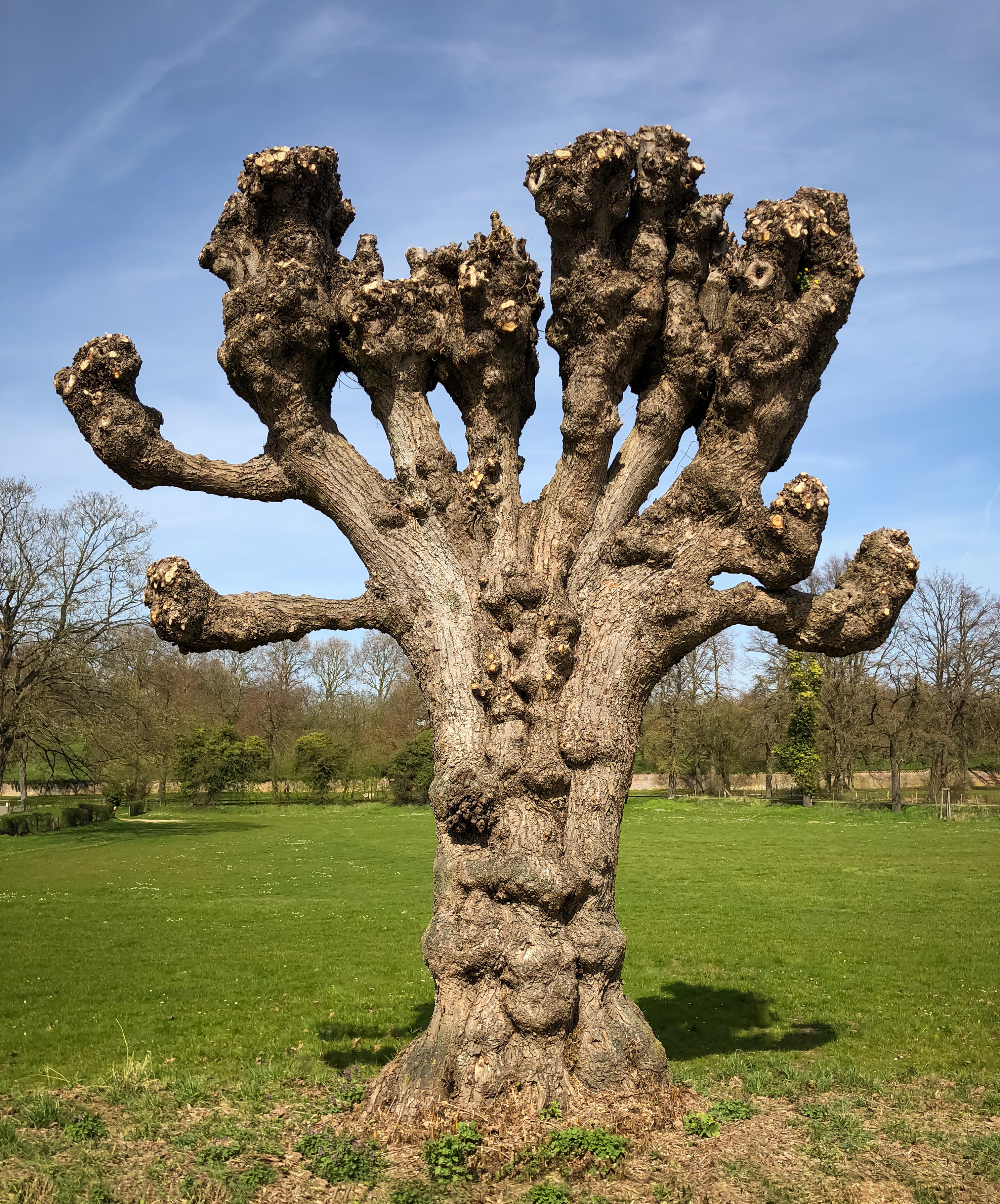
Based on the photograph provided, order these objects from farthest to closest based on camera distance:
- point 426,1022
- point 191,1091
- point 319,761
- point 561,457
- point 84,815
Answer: point 319,761 < point 84,815 < point 426,1022 < point 561,457 < point 191,1091

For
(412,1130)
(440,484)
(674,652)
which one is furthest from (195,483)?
(412,1130)

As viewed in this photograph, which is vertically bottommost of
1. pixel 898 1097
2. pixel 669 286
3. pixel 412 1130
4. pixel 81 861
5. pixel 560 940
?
pixel 81 861

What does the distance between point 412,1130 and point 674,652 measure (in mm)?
3609

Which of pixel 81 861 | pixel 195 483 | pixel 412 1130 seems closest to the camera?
pixel 412 1130

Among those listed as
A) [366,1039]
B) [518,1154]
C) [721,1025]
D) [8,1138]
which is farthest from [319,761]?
[518,1154]

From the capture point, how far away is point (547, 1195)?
4.50 m

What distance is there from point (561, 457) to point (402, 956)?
8453mm

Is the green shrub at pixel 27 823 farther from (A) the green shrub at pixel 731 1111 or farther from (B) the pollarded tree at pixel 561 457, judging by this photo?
(A) the green shrub at pixel 731 1111

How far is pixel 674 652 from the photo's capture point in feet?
21.5

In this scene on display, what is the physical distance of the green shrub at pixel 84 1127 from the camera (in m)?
5.45

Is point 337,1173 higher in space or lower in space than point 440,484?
lower

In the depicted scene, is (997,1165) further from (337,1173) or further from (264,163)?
(264,163)

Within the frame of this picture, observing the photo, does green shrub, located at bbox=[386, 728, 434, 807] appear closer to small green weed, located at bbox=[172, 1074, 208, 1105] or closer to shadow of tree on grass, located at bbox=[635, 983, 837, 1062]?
shadow of tree on grass, located at bbox=[635, 983, 837, 1062]

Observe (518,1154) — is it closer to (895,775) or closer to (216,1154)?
(216,1154)
